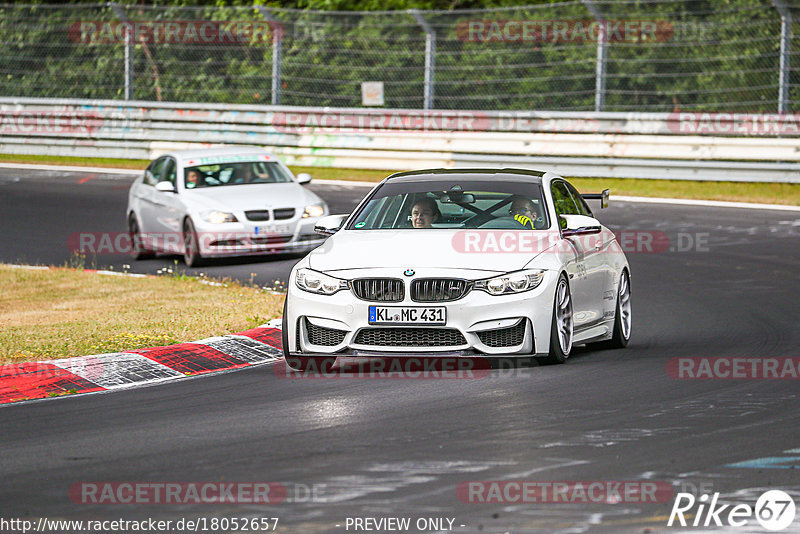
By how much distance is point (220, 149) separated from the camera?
20203 mm

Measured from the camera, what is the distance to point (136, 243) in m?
19.7

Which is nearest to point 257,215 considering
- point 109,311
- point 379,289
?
point 109,311

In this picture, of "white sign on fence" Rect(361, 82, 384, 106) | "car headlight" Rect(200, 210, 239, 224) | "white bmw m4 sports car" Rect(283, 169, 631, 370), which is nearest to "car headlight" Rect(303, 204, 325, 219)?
"car headlight" Rect(200, 210, 239, 224)

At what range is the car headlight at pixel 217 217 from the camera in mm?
18172

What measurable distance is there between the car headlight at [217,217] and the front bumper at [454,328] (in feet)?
27.6

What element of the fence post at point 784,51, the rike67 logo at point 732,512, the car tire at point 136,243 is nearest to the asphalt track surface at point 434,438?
the rike67 logo at point 732,512

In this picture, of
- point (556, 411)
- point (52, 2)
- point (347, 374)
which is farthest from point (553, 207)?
point (52, 2)

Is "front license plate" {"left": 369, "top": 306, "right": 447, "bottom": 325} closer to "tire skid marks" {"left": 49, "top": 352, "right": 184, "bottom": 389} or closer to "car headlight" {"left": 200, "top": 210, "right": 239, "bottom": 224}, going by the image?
"tire skid marks" {"left": 49, "top": 352, "right": 184, "bottom": 389}

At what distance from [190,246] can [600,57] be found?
10125 millimetres

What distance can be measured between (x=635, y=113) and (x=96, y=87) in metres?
12.6

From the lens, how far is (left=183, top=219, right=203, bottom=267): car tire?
715 inches

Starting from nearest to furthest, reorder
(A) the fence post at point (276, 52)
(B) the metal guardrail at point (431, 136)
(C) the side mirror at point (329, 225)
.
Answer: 1. (C) the side mirror at point (329, 225)
2. (B) the metal guardrail at point (431, 136)
3. (A) the fence post at point (276, 52)

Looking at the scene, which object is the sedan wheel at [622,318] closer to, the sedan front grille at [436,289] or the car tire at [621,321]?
the car tire at [621,321]

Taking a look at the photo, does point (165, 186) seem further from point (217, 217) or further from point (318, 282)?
point (318, 282)
